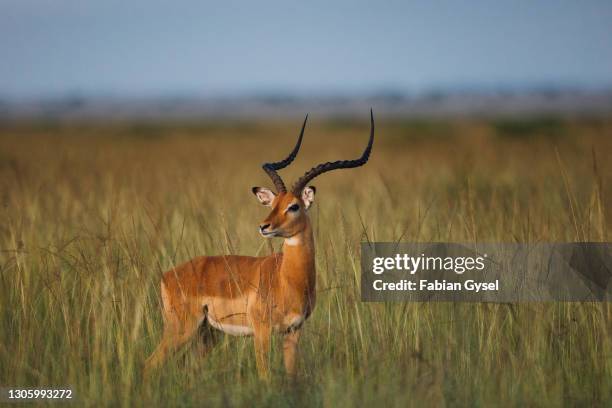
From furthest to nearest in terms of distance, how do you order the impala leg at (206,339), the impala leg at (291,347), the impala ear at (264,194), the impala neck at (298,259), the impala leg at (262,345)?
1. the impala leg at (206,339)
2. the impala ear at (264,194)
3. the impala neck at (298,259)
4. the impala leg at (291,347)
5. the impala leg at (262,345)

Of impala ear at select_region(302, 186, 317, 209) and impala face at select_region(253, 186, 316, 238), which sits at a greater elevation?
impala ear at select_region(302, 186, 317, 209)

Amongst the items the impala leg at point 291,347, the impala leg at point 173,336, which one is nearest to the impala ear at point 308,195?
the impala leg at point 291,347

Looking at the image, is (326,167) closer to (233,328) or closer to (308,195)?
(308,195)

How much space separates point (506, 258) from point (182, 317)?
119 inches

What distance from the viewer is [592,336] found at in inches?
234

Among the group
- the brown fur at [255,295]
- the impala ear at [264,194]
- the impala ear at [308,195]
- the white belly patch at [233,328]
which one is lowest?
the white belly patch at [233,328]

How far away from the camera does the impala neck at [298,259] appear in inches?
210

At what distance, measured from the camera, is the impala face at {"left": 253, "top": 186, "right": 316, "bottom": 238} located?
5141 mm

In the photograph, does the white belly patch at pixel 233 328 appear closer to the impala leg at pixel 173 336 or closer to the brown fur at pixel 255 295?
the brown fur at pixel 255 295

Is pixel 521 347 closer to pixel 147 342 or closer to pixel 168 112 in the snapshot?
pixel 147 342

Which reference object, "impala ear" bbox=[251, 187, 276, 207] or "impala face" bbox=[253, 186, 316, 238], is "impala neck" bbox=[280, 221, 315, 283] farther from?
"impala ear" bbox=[251, 187, 276, 207]

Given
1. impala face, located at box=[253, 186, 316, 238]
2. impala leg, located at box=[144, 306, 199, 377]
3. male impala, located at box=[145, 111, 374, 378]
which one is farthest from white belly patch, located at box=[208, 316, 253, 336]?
impala face, located at box=[253, 186, 316, 238]

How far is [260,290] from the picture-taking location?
525 cm

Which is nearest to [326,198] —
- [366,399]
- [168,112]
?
[366,399]
